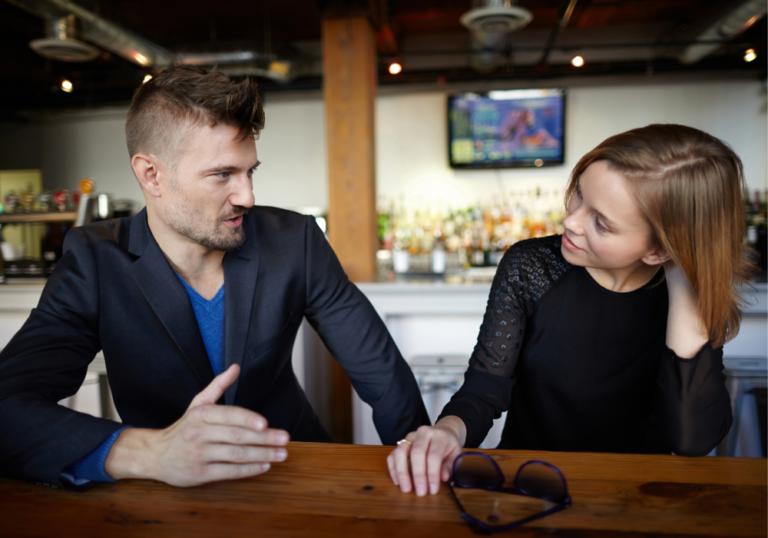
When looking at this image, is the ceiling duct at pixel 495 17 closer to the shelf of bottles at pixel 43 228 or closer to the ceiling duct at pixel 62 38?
the shelf of bottles at pixel 43 228

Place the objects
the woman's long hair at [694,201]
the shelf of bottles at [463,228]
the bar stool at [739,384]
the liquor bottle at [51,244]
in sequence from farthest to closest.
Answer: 1. the shelf of bottles at [463,228]
2. the liquor bottle at [51,244]
3. the bar stool at [739,384]
4. the woman's long hair at [694,201]

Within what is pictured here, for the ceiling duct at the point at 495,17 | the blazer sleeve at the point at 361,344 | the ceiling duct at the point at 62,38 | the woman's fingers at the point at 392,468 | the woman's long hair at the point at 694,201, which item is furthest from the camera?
the ceiling duct at the point at 62,38

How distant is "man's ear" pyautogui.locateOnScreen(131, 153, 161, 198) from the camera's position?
114cm

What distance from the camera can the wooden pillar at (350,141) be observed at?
8.68 feet

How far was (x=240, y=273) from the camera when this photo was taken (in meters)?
1.21

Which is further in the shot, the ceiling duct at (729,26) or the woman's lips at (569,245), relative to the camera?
the ceiling duct at (729,26)

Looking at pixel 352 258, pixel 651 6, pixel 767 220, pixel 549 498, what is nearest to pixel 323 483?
pixel 549 498

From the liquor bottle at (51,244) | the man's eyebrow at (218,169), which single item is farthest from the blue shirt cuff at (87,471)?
the liquor bottle at (51,244)

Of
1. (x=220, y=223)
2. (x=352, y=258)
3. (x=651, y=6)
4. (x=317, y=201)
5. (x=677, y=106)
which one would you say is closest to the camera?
(x=220, y=223)

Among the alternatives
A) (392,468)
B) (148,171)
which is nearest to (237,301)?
(148,171)

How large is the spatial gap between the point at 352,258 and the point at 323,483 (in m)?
2.01

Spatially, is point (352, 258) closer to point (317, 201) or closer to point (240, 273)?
point (240, 273)

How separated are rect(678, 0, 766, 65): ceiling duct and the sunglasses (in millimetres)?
3753

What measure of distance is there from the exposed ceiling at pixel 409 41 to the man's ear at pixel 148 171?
323 cm
